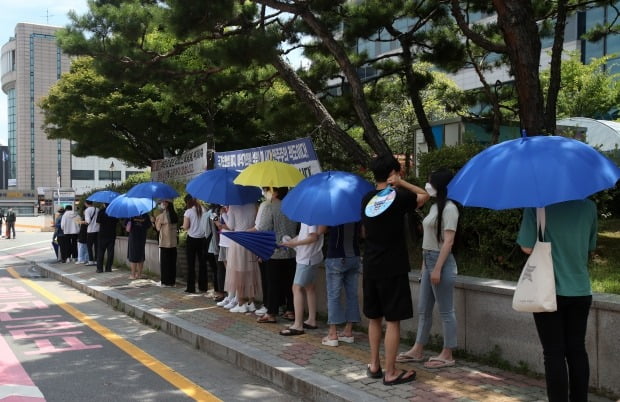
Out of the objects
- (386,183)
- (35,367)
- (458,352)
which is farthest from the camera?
(35,367)

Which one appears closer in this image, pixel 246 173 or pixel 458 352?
pixel 458 352

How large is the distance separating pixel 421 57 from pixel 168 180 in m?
7.32

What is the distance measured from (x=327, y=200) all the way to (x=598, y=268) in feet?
10.3

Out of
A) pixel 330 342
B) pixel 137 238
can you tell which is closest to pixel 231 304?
pixel 330 342

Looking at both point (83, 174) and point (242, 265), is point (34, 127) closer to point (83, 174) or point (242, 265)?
point (83, 174)

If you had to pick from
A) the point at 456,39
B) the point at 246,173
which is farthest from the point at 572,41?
the point at 246,173

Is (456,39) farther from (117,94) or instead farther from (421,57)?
(117,94)

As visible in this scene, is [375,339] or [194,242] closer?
[375,339]

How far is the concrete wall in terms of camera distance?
4.41 meters

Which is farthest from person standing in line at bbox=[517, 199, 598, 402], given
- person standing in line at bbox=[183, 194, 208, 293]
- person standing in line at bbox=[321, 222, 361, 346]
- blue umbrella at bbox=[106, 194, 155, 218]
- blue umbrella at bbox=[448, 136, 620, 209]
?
blue umbrella at bbox=[106, 194, 155, 218]

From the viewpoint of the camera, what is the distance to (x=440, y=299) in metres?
5.29

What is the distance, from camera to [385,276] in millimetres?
4742

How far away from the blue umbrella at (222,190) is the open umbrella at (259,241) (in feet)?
3.20

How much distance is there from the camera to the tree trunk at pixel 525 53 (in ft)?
23.2
